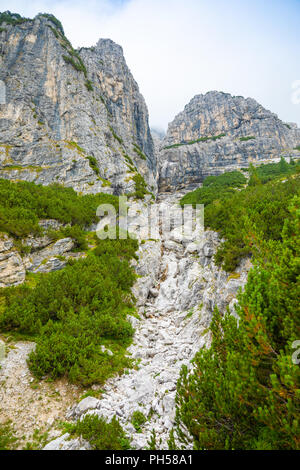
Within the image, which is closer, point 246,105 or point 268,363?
point 268,363

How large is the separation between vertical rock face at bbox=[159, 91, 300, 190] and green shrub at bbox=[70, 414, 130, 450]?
80.9m

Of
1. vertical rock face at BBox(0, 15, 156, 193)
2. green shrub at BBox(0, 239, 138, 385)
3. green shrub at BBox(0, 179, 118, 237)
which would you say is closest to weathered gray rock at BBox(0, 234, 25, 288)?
green shrub at BBox(0, 179, 118, 237)

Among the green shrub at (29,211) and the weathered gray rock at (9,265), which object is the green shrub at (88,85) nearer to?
the green shrub at (29,211)

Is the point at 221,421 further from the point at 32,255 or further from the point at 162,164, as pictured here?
the point at 162,164

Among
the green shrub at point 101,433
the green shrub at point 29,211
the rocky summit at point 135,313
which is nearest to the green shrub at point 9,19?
the rocky summit at point 135,313

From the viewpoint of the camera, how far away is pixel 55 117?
50.0 metres

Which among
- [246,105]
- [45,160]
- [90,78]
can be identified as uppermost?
[246,105]

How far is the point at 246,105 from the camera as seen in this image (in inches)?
4119

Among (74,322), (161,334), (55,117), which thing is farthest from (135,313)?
(55,117)

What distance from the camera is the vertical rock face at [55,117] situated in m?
42.0

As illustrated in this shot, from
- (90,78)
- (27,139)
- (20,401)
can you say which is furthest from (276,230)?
(90,78)

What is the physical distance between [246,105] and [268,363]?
431 ft

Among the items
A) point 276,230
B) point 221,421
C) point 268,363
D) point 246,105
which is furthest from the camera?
point 246,105

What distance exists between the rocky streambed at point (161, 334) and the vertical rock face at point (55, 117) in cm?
2494
